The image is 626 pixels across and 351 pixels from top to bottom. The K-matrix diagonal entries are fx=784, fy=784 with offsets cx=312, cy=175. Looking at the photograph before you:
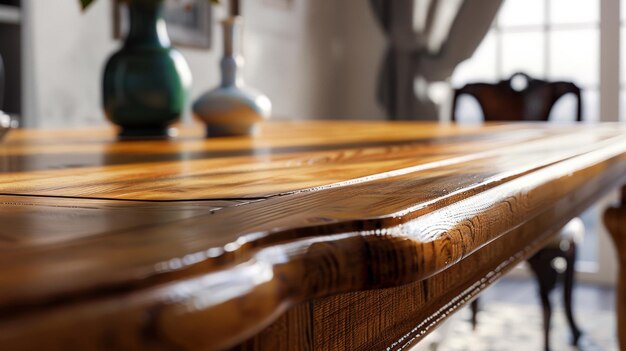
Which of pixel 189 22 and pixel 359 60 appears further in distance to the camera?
pixel 359 60

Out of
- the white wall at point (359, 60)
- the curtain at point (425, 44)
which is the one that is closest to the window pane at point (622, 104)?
the curtain at point (425, 44)

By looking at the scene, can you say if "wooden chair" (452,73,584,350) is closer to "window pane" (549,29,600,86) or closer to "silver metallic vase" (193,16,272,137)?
"window pane" (549,29,600,86)

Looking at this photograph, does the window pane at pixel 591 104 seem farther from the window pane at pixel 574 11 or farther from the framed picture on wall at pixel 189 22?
the framed picture on wall at pixel 189 22

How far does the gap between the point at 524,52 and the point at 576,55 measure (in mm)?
250

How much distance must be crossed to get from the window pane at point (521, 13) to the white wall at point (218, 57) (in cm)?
74

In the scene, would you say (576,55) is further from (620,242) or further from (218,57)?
(620,242)

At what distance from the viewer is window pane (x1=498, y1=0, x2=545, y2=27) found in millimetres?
3754

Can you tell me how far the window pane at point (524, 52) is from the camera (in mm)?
3789

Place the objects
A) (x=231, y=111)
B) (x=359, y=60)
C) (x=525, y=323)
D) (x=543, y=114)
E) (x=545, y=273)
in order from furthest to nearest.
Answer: (x=359, y=60) < (x=525, y=323) < (x=543, y=114) < (x=545, y=273) < (x=231, y=111)

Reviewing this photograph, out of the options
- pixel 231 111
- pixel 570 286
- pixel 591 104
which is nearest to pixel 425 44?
pixel 591 104

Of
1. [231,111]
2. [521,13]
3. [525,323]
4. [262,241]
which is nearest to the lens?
[262,241]

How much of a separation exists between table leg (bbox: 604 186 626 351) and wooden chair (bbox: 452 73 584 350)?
0.81 m

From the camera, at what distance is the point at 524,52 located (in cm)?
382

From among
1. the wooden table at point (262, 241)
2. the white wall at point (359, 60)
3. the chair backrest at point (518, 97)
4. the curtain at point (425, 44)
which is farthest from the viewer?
the white wall at point (359, 60)
